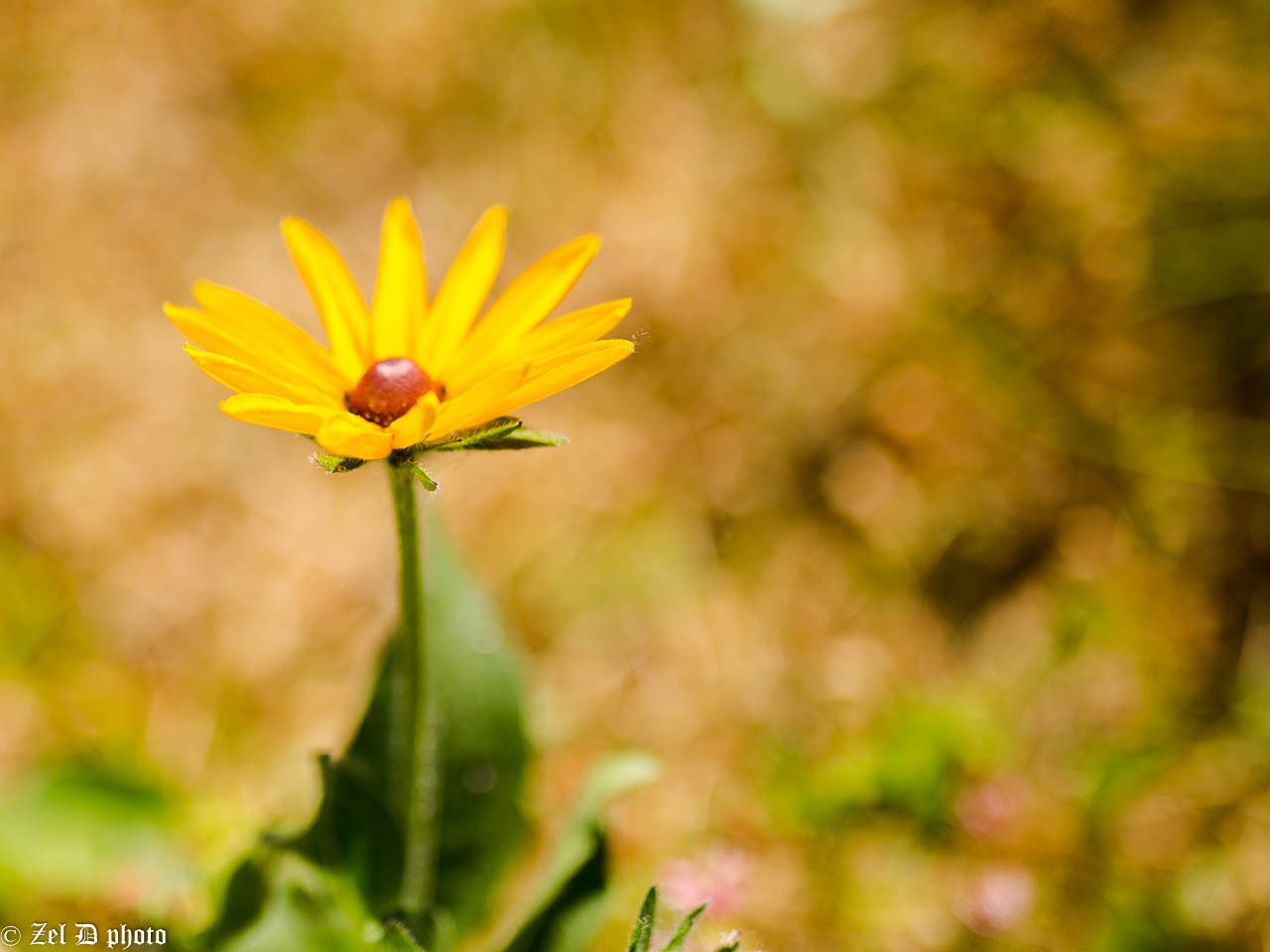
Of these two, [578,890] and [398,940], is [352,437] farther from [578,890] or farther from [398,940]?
[578,890]

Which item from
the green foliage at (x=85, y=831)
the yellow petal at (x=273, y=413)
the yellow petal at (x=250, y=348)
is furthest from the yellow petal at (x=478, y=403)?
the green foliage at (x=85, y=831)

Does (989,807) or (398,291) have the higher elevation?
(398,291)

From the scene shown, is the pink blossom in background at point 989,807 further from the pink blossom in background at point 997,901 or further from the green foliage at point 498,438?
the green foliage at point 498,438

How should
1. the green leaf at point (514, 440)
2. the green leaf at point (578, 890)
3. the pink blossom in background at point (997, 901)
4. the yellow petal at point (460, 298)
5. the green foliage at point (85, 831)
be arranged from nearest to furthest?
the green leaf at point (514, 440) → the yellow petal at point (460, 298) → the green leaf at point (578, 890) → the pink blossom in background at point (997, 901) → the green foliage at point (85, 831)

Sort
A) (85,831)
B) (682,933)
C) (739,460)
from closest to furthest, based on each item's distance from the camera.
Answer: (682,933), (85,831), (739,460)

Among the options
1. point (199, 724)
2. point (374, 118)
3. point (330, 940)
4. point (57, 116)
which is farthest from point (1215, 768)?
point (57, 116)

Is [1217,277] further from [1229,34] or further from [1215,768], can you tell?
[1215,768]

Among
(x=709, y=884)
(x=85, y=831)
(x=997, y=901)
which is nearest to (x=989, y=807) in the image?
(x=997, y=901)
